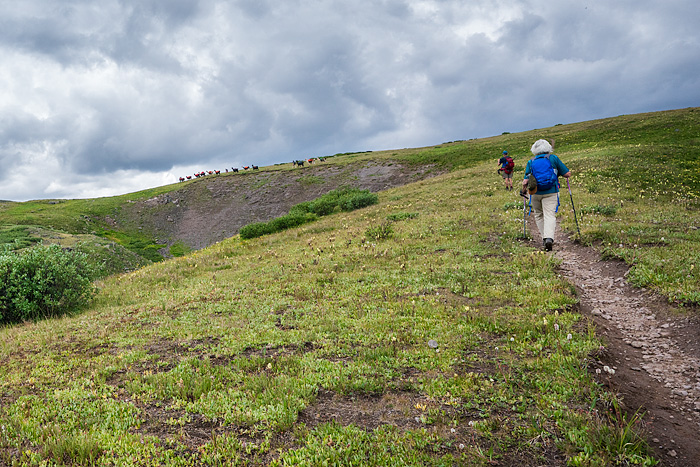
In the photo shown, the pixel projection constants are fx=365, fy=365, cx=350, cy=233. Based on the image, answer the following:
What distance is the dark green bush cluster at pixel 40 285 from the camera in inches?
508

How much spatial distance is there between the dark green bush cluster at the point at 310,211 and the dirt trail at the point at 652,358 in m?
27.1

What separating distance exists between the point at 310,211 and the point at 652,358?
36.3 meters

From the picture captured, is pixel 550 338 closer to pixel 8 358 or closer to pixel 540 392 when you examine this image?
pixel 540 392

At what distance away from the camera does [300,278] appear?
47.5ft

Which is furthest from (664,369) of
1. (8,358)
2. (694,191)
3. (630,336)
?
(694,191)

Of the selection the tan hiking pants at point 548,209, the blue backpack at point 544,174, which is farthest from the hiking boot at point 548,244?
the blue backpack at point 544,174

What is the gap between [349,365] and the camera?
276 inches

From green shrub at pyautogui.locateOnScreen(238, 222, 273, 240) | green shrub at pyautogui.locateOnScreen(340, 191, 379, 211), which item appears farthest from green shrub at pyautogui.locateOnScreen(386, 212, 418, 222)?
green shrub at pyautogui.locateOnScreen(238, 222, 273, 240)

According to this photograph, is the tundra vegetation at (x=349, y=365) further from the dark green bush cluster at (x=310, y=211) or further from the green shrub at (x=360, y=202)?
the green shrub at (x=360, y=202)

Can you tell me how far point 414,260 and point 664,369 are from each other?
9.07m

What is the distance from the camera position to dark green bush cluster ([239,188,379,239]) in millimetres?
33812

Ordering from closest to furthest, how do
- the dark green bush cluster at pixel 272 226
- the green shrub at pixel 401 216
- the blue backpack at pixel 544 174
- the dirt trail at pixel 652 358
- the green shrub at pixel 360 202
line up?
the dirt trail at pixel 652 358 < the blue backpack at pixel 544 174 < the green shrub at pixel 401 216 < the dark green bush cluster at pixel 272 226 < the green shrub at pixel 360 202

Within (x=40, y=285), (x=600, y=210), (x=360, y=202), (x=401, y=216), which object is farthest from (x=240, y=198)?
(x=600, y=210)

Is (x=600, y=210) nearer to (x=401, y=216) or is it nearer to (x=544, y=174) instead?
(x=544, y=174)
